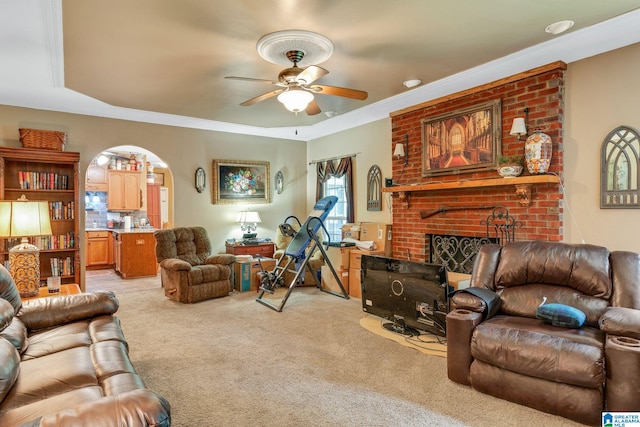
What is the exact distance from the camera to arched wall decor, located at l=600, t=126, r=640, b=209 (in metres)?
3.14

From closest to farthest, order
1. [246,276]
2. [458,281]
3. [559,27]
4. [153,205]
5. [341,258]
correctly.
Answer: [559,27]
[458,281]
[341,258]
[246,276]
[153,205]

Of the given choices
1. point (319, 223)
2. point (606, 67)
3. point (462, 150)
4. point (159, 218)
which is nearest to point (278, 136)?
point (319, 223)

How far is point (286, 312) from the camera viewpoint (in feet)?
14.8

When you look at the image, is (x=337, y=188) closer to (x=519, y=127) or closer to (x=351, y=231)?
(x=351, y=231)

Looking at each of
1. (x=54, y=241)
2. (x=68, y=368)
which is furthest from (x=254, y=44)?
(x=54, y=241)

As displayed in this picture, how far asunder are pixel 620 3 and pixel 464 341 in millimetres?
2672

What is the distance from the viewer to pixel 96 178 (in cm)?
809

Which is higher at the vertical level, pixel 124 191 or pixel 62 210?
pixel 124 191

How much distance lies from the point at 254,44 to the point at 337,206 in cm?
388

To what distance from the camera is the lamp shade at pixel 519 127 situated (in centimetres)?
367

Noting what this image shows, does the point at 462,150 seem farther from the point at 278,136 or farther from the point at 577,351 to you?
the point at 278,136

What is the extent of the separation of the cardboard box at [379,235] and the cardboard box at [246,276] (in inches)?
67.0

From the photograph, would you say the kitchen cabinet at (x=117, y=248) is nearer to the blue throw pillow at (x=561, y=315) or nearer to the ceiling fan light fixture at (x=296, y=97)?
the ceiling fan light fixture at (x=296, y=97)

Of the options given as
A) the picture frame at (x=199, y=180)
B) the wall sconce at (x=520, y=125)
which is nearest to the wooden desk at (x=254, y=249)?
the picture frame at (x=199, y=180)
